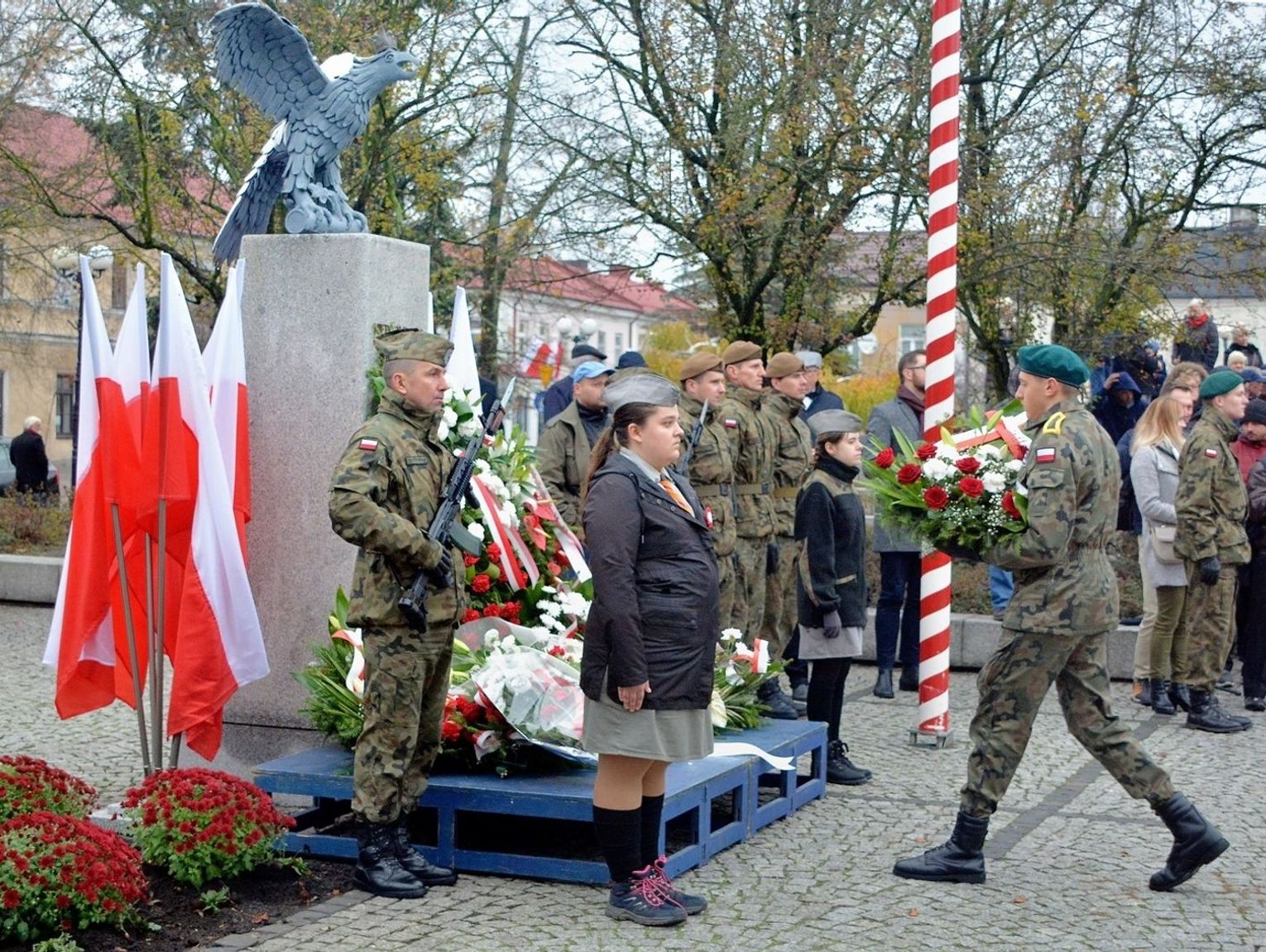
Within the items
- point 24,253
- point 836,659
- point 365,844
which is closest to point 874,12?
point 836,659

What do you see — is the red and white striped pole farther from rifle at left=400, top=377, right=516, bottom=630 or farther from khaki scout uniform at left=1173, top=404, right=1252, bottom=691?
rifle at left=400, top=377, right=516, bottom=630

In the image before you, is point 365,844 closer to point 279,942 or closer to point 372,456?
point 279,942

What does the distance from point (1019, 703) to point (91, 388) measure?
395 centimetres

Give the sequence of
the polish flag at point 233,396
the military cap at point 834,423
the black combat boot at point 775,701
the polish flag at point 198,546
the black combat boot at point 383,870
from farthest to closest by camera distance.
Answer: the black combat boot at point 775,701
the military cap at point 834,423
the polish flag at point 233,396
the polish flag at point 198,546
the black combat boot at point 383,870

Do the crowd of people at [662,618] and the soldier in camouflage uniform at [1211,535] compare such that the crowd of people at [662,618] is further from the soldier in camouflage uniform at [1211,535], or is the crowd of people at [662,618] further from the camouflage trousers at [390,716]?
the soldier in camouflage uniform at [1211,535]

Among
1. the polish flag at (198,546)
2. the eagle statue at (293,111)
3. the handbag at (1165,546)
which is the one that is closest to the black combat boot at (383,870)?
the polish flag at (198,546)

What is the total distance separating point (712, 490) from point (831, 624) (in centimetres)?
143

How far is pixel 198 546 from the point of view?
6.85m

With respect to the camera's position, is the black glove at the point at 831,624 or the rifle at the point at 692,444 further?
the rifle at the point at 692,444

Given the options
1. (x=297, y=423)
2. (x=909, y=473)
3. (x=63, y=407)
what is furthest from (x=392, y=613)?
(x=63, y=407)

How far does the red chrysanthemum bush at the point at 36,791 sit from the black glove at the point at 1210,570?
247 inches

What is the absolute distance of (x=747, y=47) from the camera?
1489 centimetres

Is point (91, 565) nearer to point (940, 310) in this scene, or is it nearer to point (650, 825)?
→ point (650, 825)

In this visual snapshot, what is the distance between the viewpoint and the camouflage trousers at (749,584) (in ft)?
30.2
